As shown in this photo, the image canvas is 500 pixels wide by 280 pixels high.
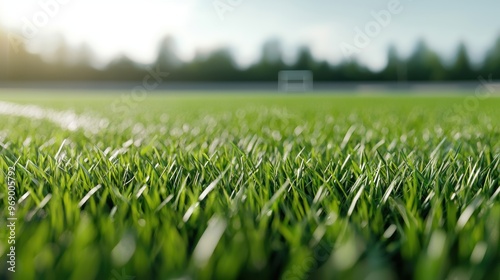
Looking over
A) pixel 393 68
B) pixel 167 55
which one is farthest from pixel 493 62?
pixel 167 55

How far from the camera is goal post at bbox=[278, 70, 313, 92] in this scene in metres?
43.2

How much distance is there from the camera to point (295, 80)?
44.6m

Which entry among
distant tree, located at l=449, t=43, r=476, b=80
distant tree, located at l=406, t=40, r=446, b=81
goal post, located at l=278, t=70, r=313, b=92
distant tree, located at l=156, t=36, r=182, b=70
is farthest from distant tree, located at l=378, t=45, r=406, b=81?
distant tree, located at l=156, t=36, r=182, b=70

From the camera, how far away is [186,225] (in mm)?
928

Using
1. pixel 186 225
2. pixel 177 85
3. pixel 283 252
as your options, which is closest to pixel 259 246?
pixel 283 252

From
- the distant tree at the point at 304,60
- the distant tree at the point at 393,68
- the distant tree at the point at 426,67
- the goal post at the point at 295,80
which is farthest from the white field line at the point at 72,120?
the distant tree at the point at 426,67

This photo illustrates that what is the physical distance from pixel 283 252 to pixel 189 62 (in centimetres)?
4730

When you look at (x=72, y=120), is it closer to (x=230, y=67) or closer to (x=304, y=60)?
(x=230, y=67)

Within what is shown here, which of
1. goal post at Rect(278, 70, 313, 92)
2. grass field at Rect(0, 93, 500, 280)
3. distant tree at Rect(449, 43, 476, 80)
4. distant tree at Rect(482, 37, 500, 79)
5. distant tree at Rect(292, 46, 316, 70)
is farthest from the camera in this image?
distant tree at Rect(292, 46, 316, 70)

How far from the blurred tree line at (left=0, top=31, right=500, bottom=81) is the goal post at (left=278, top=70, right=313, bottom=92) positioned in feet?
4.60

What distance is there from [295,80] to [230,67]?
669cm

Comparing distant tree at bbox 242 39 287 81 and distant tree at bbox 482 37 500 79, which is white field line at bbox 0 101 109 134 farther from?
distant tree at bbox 242 39 287 81

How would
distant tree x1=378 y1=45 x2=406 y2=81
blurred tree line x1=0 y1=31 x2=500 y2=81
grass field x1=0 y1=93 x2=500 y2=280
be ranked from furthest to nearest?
distant tree x1=378 y1=45 x2=406 y2=81
blurred tree line x1=0 y1=31 x2=500 y2=81
grass field x1=0 y1=93 x2=500 y2=280

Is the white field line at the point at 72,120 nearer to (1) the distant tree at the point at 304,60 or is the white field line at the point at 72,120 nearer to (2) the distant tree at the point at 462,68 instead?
(1) the distant tree at the point at 304,60
